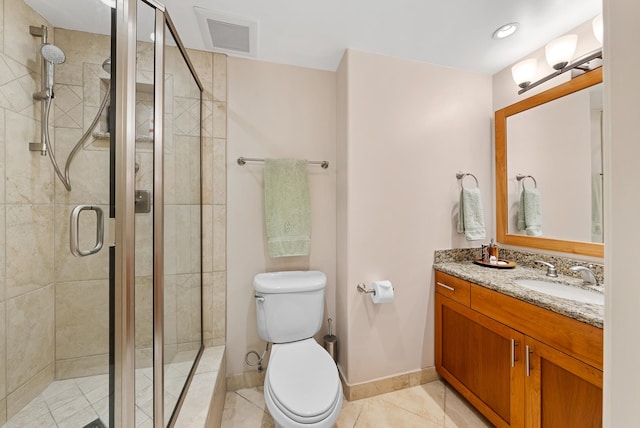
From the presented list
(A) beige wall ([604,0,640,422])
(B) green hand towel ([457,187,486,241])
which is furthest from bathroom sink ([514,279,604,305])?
(A) beige wall ([604,0,640,422])

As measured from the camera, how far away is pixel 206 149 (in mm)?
1620

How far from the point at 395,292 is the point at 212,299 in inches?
46.7

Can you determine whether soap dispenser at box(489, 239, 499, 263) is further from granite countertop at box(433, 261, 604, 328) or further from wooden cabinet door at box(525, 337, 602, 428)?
wooden cabinet door at box(525, 337, 602, 428)

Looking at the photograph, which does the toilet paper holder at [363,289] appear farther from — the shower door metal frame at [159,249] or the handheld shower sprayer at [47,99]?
the handheld shower sprayer at [47,99]

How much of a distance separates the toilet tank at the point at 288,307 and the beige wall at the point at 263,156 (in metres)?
0.21

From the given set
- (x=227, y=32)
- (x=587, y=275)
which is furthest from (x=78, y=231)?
(x=587, y=275)

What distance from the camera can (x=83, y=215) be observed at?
86 centimetres

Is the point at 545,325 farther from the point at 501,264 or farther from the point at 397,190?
the point at 397,190

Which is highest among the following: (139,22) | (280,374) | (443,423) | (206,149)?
(139,22)

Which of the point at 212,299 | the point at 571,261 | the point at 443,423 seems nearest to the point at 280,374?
the point at 212,299

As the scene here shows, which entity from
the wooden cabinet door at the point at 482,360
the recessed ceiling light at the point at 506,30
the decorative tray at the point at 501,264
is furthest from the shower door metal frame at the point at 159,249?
the decorative tray at the point at 501,264

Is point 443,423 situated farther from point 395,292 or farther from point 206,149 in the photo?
point 206,149

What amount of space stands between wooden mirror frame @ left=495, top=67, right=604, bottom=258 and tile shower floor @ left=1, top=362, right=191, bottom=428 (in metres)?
2.19

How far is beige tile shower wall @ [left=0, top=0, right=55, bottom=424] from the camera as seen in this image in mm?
885
